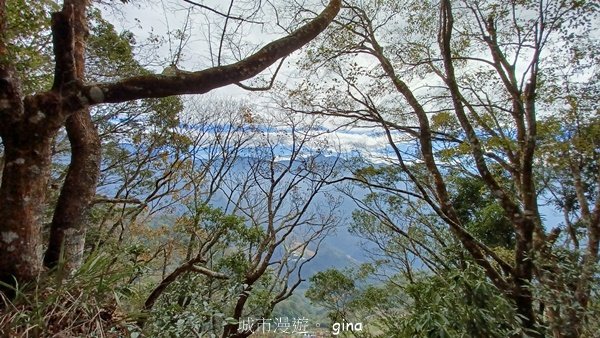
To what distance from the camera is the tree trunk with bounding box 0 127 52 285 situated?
127 cm

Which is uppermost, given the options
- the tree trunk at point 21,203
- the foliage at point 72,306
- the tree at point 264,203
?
the tree at point 264,203

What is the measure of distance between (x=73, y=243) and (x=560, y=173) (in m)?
5.26

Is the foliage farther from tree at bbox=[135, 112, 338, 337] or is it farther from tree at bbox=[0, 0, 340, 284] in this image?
tree at bbox=[135, 112, 338, 337]

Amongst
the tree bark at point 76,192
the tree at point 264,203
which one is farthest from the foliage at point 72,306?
the tree at point 264,203

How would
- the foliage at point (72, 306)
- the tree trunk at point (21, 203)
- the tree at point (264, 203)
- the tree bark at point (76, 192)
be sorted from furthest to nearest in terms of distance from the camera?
the tree at point (264, 203)
the tree bark at point (76, 192)
the tree trunk at point (21, 203)
the foliage at point (72, 306)

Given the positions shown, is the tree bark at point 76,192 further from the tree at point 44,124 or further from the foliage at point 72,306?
the foliage at point 72,306

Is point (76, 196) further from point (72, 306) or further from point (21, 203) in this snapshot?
point (72, 306)

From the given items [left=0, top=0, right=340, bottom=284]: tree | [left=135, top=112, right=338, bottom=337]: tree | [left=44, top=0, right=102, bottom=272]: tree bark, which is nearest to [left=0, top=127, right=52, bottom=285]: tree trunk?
[left=0, top=0, right=340, bottom=284]: tree

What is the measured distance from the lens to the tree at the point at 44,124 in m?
1.29

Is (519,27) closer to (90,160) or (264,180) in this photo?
(90,160)

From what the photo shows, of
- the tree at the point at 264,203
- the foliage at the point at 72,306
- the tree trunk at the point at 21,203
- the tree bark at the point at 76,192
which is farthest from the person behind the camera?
the tree at the point at 264,203

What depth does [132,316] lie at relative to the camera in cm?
145

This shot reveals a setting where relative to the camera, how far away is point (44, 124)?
135 centimetres

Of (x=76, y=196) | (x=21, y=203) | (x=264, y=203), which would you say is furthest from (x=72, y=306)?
(x=264, y=203)
